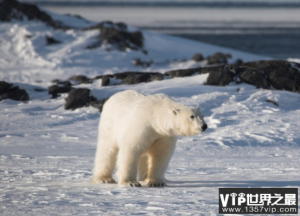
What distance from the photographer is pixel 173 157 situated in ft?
34.6

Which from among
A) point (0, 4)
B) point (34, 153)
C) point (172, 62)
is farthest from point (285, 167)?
point (0, 4)

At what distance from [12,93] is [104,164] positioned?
28.1 feet

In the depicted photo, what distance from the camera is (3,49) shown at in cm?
2920

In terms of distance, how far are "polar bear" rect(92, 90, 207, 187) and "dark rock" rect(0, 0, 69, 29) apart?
76.5ft

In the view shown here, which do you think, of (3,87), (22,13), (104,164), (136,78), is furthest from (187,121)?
(22,13)

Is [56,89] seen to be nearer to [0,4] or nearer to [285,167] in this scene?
[285,167]

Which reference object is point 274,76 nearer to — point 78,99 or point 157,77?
point 157,77

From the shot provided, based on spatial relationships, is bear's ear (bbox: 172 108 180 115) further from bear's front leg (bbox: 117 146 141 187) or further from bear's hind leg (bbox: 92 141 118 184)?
bear's hind leg (bbox: 92 141 118 184)

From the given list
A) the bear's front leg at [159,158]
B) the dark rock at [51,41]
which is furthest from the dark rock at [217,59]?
the bear's front leg at [159,158]

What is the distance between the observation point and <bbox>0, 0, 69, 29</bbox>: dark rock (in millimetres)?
30938

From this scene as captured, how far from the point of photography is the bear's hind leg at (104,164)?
7.96m

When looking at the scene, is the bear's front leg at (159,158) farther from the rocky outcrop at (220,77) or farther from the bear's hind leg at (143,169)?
the rocky outcrop at (220,77)

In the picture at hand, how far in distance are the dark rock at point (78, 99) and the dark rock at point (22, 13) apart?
16368 mm

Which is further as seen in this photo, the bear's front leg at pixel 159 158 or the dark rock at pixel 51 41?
the dark rock at pixel 51 41
